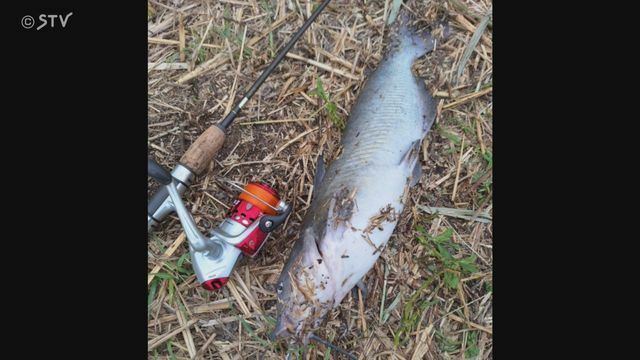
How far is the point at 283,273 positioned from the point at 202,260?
1.82ft

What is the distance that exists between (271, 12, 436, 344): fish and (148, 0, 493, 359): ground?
0.16 meters

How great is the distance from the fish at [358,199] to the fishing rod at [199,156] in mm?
694

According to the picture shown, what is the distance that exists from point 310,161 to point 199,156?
811mm

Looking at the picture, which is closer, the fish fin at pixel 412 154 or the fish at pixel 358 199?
the fish at pixel 358 199

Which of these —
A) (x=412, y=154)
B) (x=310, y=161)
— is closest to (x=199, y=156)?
(x=310, y=161)

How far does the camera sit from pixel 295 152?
367 centimetres

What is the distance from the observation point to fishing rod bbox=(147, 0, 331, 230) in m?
3.25

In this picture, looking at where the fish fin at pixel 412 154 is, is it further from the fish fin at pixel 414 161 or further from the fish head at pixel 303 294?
the fish head at pixel 303 294

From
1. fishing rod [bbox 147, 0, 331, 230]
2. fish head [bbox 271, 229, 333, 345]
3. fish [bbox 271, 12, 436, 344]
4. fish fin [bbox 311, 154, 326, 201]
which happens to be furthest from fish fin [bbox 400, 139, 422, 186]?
fishing rod [bbox 147, 0, 331, 230]

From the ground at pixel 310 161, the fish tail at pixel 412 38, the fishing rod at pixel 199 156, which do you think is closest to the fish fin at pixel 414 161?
→ the ground at pixel 310 161

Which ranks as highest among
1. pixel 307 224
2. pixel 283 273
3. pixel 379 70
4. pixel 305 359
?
pixel 379 70

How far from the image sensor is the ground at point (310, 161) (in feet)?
11.5

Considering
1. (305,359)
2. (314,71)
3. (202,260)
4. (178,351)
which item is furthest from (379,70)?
(178,351)

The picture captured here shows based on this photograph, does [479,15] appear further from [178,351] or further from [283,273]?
[178,351]
